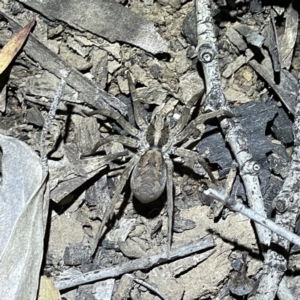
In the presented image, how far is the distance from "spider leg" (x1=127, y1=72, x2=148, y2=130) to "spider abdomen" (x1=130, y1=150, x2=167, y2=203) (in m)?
0.14

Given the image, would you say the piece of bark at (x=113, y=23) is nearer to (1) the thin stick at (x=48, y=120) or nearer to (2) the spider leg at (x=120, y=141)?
(1) the thin stick at (x=48, y=120)

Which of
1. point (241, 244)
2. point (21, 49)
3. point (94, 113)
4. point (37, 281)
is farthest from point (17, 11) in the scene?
point (241, 244)

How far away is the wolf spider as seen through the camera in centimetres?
274

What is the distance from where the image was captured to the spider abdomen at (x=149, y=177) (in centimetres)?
270

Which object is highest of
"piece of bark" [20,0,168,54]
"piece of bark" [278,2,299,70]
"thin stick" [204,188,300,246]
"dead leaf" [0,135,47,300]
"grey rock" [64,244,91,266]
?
"piece of bark" [278,2,299,70]

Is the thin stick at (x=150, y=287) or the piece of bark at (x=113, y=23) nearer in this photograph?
Result: the thin stick at (x=150, y=287)

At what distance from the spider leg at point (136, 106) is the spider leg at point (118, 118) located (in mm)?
38

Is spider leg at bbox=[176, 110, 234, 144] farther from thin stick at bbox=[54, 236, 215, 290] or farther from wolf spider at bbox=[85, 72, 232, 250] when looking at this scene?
thin stick at bbox=[54, 236, 215, 290]

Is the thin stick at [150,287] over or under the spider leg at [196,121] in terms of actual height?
under

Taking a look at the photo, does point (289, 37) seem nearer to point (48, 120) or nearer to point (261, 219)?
point (261, 219)

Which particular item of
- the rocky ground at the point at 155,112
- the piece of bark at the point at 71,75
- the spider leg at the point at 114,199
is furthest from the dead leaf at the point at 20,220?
the piece of bark at the point at 71,75

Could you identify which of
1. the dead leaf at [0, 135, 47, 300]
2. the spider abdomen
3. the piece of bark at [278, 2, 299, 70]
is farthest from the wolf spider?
the piece of bark at [278, 2, 299, 70]

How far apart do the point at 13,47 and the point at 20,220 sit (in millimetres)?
821

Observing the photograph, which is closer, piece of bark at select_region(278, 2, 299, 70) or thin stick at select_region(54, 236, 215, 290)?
thin stick at select_region(54, 236, 215, 290)
